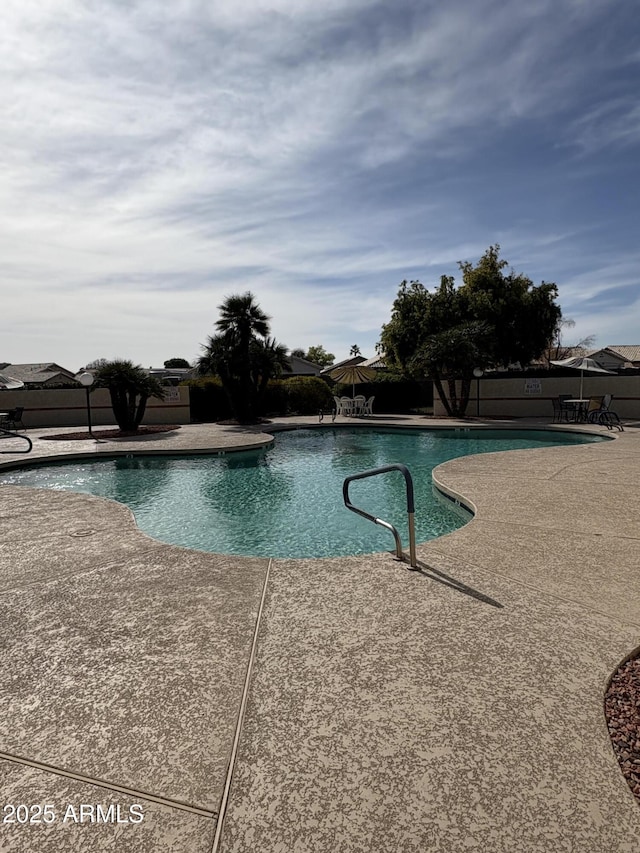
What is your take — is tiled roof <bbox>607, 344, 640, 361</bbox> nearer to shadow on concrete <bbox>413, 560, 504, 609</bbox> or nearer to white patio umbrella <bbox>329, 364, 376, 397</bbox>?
white patio umbrella <bbox>329, 364, 376, 397</bbox>

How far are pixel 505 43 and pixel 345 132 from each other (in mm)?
3031

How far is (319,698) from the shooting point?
2.36 meters

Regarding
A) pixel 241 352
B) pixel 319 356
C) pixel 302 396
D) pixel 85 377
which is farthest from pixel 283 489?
pixel 319 356

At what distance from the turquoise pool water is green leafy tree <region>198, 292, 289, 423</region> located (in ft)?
13.5

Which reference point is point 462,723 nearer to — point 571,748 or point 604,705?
point 571,748

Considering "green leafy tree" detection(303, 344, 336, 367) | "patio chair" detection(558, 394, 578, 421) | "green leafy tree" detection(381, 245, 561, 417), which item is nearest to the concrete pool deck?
"patio chair" detection(558, 394, 578, 421)

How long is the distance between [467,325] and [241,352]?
8.98 metres

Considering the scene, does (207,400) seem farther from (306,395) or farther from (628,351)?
(628,351)

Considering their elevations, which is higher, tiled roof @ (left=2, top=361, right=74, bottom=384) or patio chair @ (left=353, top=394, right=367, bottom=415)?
tiled roof @ (left=2, top=361, right=74, bottom=384)

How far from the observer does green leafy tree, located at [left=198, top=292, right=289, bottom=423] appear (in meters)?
18.0

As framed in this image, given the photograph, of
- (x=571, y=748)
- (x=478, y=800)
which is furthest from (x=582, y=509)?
→ (x=478, y=800)

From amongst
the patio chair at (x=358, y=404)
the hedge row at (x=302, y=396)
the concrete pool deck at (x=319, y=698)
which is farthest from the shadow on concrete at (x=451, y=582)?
the hedge row at (x=302, y=396)

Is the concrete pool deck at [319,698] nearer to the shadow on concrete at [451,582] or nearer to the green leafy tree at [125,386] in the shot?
the shadow on concrete at [451,582]

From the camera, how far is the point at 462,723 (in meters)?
2.16
